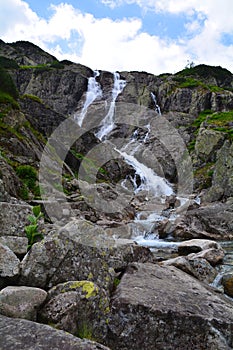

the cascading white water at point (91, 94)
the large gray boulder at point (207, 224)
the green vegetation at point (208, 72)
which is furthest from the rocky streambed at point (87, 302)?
the green vegetation at point (208, 72)

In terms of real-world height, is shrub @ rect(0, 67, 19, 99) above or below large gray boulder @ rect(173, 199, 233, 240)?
above

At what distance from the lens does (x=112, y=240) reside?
282 inches

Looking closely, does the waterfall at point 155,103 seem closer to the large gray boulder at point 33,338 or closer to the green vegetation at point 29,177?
the green vegetation at point 29,177

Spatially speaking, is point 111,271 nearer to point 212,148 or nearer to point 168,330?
point 168,330

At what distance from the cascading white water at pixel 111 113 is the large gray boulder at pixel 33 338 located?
53.2 meters

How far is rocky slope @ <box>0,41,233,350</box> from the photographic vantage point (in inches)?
191

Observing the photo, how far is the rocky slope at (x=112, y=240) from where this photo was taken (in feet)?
15.9

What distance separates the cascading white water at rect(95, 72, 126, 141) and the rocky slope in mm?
1678

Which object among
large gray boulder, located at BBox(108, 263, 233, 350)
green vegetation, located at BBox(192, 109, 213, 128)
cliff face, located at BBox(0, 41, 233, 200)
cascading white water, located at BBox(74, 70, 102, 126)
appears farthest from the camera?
cascading white water, located at BBox(74, 70, 102, 126)

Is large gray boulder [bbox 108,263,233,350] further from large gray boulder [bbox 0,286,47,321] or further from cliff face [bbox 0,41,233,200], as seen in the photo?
cliff face [bbox 0,41,233,200]

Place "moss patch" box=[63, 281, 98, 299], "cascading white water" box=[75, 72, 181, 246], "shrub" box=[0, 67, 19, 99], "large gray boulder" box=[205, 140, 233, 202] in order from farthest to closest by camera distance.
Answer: "shrub" box=[0, 67, 19, 99] → "large gray boulder" box=[205, 140, 233, 202] → "cascading white water" box=[75, 72, 181, 246] → "moss patch" box=[63, 281, 98, 299]

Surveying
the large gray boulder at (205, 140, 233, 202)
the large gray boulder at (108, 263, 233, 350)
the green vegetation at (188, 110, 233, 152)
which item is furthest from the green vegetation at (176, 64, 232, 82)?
the large gray boulder at (108, 263, 233, 350)

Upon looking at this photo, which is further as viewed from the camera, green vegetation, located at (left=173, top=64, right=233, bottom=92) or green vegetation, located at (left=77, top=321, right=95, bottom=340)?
green vegetation, located at (left=173, top=64, right=233, bottom=92)

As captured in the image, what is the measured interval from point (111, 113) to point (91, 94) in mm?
12103
